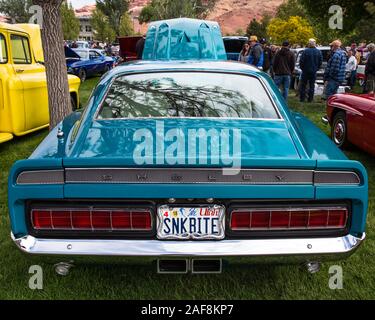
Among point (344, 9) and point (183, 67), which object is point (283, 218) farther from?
point (344, 9)

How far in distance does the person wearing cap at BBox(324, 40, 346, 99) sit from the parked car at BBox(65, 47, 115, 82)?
30.3 ft

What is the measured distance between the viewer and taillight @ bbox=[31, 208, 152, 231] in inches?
88.2

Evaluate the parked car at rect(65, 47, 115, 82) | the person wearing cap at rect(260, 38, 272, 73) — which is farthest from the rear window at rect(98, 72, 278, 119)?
the parked car at rect(65, 47, 115, 82)

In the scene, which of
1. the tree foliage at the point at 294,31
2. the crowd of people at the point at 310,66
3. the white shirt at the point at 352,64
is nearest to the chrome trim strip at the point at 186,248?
the crowd of people at the point at 310,66

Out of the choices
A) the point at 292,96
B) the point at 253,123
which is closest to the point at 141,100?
the point at 253,123

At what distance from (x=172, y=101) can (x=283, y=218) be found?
120 centimetres

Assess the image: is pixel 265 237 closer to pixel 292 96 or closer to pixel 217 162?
pixel 217 162

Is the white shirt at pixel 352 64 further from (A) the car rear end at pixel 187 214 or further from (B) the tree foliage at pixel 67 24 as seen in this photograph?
(B) the tree foliage at pixel 67 24

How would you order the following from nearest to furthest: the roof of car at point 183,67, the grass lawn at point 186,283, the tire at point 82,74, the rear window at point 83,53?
the grass lawn at point 186,283
the roof of car at point 183,67
the tire at point 82,74
the rear window at point 83,53

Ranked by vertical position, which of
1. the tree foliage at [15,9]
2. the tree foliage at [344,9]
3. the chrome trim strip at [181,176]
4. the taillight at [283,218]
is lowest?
the taillight at [283,218]

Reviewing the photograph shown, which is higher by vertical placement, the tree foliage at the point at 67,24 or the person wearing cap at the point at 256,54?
the tree foliage at the point at 67,24

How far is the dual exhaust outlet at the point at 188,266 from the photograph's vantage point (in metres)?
2.27

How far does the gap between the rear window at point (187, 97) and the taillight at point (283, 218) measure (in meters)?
0.86

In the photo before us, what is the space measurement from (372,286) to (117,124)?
2.04m
